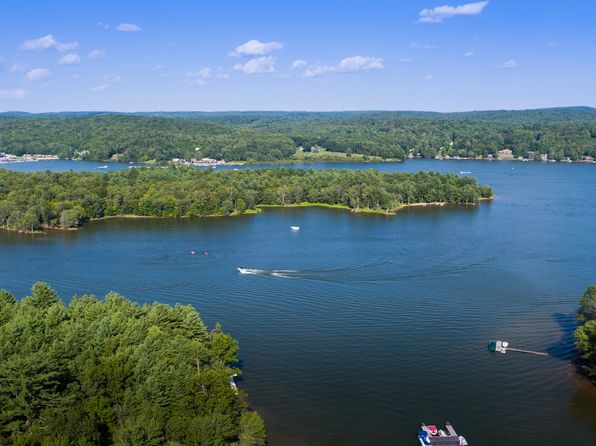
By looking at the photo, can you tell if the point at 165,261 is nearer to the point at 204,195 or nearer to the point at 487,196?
the point at 204,195

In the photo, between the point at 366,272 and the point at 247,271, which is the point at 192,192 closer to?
the point at 247,271

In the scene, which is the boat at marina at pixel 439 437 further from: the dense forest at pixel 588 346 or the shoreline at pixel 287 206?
the shoreline at pixel 287 206

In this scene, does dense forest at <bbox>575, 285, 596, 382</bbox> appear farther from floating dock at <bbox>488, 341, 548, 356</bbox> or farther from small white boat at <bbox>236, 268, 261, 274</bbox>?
small white boat at <bbox>236, 268, 261, 274</bbox>

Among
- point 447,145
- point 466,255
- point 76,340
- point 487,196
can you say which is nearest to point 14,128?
point 447,145

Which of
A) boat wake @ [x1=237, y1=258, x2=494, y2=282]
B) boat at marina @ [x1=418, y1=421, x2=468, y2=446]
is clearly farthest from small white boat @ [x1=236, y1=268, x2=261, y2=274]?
boat at marina @ [x1=418, y1=421, x2=468, y2=446]

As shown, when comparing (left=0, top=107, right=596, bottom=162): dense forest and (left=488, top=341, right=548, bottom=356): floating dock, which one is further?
(left=0, top=107, right=596, bottom=162): dense forest

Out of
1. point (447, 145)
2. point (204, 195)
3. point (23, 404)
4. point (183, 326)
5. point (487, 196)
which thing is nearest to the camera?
point (23, 404)
